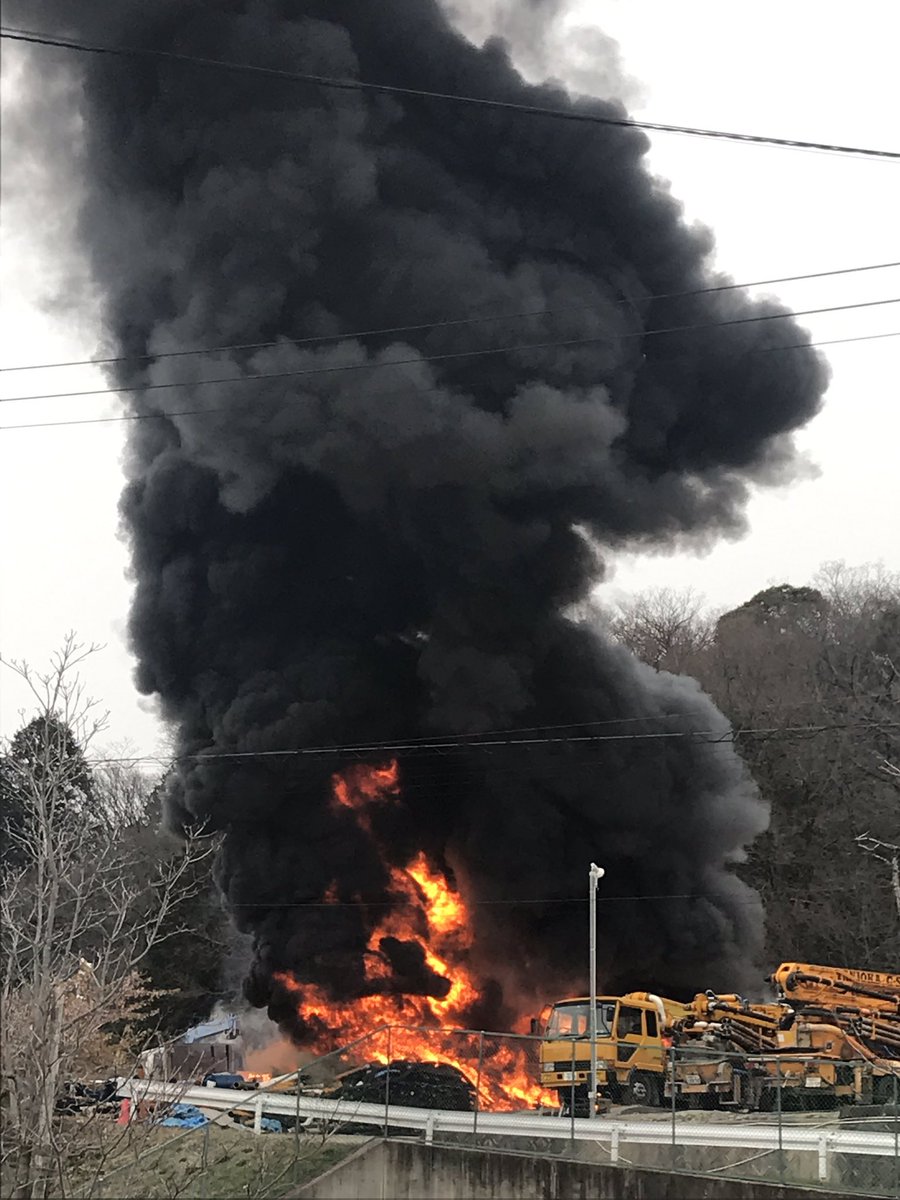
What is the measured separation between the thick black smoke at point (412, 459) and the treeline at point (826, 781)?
24.4 ft

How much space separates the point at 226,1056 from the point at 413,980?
21.2 ft

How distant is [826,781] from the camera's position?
4612cm

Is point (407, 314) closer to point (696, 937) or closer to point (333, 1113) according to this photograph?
point (696, 937)

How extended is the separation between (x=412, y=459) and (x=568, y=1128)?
21.1 meters

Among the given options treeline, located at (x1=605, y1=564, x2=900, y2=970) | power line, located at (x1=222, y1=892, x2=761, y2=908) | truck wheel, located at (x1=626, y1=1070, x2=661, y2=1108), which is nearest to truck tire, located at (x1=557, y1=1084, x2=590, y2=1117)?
truck wheel, located at (x1=626, y1=1070, x2=661, y2=1108)

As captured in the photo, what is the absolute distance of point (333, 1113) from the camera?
19.9 metres

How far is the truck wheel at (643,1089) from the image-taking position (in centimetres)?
2705

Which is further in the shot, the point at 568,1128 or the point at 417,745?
the point at 417,745

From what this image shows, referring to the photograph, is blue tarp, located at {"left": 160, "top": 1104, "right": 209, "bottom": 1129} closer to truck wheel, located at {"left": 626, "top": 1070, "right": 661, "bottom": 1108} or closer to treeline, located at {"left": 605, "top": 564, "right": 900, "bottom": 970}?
truck wheel, located at {"left": 626, "top": 1070, "right": 661, "bottom": 1108}

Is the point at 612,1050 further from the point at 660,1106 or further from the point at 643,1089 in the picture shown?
the point at 660,1106

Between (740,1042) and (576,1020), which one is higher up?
(576,1020)

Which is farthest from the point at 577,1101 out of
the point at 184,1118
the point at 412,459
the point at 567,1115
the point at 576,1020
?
the point at 412,459

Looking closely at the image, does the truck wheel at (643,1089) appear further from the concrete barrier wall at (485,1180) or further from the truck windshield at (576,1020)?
the concrete barrier wall at (485,1180)

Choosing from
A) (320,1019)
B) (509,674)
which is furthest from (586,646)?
(320,1019)
